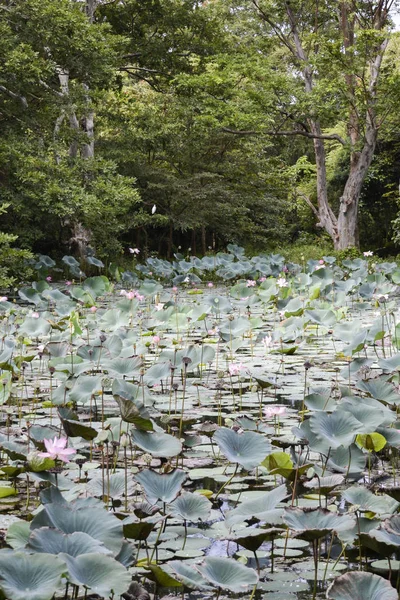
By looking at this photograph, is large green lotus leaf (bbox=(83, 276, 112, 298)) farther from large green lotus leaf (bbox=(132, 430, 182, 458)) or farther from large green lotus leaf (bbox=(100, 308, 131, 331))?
large green lotus leaf (bbox=(132, 430, 182, 458))

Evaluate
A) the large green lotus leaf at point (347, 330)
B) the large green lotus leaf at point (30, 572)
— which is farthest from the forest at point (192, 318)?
the large green lotus leaf at point (347, 330)

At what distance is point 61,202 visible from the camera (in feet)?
31.9

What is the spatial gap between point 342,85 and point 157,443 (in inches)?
492

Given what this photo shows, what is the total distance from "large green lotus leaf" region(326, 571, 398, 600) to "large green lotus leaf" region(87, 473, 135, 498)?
841 mm

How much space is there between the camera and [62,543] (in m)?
1.36

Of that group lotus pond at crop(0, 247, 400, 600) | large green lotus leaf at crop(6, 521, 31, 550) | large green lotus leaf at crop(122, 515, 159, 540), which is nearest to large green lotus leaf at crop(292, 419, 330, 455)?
lotus pond at crop(0, 247, 400, 600)

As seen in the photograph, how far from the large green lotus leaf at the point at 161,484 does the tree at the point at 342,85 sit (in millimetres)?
12259

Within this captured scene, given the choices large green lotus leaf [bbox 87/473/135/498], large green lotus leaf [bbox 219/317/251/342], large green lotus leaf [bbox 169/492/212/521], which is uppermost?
large green lotus leaf [bbox 219/317/251/342]

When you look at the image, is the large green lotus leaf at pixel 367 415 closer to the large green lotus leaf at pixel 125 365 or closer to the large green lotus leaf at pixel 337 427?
the large green lotus leaf at pixel 337 427

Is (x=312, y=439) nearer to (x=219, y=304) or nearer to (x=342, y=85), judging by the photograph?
(x=219, y=304)

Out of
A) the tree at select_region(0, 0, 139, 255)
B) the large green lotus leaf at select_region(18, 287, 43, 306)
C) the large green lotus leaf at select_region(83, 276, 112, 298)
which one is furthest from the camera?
the tree at select_region(0, 0, 139, 255)

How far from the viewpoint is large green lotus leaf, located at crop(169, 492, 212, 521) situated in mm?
1790

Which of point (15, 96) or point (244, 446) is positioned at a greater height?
point (15, 96)

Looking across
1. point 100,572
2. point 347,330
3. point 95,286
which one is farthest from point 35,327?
point 100,572
